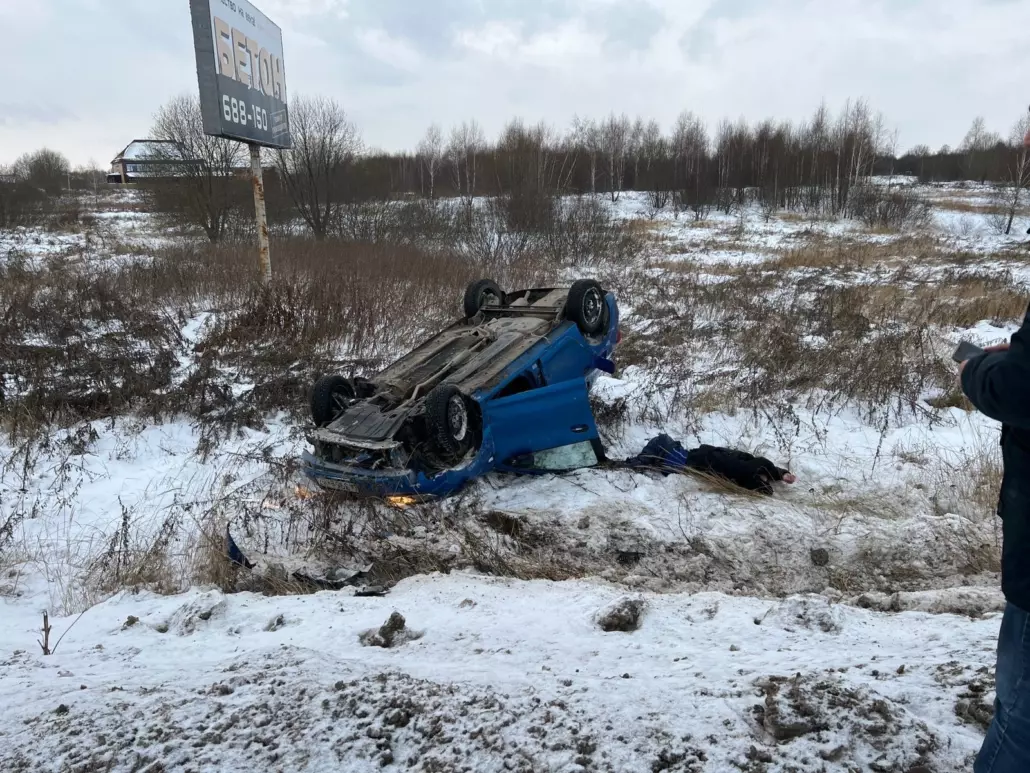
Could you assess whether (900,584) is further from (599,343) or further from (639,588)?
(599,343)

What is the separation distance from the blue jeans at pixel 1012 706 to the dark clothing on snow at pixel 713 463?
327 cm

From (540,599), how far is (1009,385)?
2.14 m

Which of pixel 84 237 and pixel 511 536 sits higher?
pixel 84 237

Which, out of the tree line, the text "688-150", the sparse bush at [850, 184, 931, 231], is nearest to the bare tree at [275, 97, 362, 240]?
the tree line

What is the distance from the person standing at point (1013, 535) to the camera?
131cm

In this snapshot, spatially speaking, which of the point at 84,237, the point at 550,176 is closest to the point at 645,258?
the point at 550,176

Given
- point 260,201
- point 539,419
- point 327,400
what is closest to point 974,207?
point 260,201

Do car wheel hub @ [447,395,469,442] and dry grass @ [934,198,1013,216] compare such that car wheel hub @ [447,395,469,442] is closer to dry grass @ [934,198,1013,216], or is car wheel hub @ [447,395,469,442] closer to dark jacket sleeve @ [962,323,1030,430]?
dark jacket sleeve @ [962,323,1030,430]

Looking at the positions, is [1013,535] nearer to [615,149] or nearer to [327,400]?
[327,400]

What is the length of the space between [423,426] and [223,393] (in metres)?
3.35

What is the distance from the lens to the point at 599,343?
5.99 m

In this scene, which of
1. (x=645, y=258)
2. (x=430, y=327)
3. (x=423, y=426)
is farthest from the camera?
(x=645, y=258)

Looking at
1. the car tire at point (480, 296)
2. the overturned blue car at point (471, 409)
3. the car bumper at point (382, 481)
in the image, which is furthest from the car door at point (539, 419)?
the car tire at point (480, 296)

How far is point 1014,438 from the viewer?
1.37m
